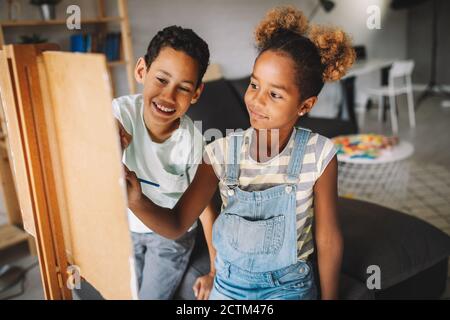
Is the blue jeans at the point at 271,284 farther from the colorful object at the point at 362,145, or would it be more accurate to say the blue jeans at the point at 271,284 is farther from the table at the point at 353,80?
the colorful object at the point at 362,145

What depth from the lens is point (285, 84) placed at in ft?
1.73

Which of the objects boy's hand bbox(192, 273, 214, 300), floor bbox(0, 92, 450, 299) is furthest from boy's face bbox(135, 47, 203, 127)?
floor bbox(0, 92, 450, 299)

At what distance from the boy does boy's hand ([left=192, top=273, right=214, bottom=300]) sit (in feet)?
0.45

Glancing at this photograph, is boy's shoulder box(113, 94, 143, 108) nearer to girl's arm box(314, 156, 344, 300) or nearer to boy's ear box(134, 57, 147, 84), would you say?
boy's ear box(134, 57, 147, 84)

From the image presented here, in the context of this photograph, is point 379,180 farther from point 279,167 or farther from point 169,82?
point 169,82

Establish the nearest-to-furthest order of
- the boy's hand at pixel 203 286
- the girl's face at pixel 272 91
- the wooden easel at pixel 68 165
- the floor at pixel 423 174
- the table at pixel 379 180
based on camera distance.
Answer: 1. the wooden easel at pixel 68 165
2. the girl's face at pixel 272 91
3. the boy's hand at pixel 203 286
4. the floor at pixel 423 174
5. the table at pixel 379 180

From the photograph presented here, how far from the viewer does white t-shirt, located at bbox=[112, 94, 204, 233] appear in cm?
58

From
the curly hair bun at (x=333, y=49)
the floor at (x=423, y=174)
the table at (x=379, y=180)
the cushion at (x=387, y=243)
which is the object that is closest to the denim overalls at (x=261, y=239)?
the curly hair bun at (x=333, y=49)

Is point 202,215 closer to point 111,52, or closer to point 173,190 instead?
point 173,190

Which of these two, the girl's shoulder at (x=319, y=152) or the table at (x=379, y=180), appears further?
the table at (x=379, y=180)

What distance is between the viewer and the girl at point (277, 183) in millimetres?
533

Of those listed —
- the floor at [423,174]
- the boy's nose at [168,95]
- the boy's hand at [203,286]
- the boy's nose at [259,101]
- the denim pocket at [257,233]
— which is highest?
the boy's nose at [168,95]

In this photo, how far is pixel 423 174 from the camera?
2.25 meters

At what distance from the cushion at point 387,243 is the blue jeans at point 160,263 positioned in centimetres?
35
